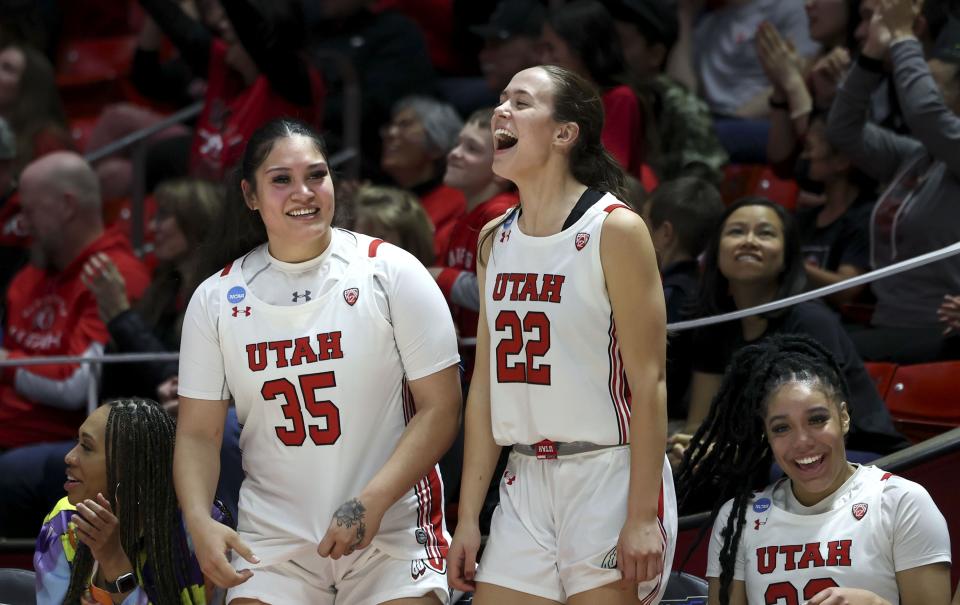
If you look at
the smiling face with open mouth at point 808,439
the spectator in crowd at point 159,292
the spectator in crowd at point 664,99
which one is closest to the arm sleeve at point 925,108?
the spectator in crowd at point 664,99

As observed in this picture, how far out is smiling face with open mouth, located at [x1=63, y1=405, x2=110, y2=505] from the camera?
13.3 ft

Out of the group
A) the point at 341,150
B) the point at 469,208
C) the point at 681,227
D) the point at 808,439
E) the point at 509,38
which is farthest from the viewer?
the point at 341,150

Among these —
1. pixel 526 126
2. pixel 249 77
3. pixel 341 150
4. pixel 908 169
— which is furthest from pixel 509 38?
pixel 526 126

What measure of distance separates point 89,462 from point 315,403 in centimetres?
Answer: 97

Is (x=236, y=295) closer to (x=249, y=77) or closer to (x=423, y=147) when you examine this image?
(x=423, y=147)

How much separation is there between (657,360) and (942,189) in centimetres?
240

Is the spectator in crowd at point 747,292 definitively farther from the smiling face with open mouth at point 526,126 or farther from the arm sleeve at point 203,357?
the arm sleeve at point 203,357

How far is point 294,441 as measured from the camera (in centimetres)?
345

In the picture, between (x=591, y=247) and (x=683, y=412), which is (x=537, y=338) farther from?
(x=683, y=412)

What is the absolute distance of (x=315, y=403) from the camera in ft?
11.3

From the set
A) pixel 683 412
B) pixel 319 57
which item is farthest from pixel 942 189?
pixel 319 57

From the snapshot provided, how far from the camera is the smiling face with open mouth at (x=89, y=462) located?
4051 millimetres

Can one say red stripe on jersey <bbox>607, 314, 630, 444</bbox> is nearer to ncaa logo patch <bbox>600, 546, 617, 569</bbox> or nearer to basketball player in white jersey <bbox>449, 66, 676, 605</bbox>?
basketball player in white jersey <bbox>449, 66, 676, 605</bbox>

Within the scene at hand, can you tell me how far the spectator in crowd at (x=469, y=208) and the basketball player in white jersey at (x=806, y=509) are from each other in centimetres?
136
